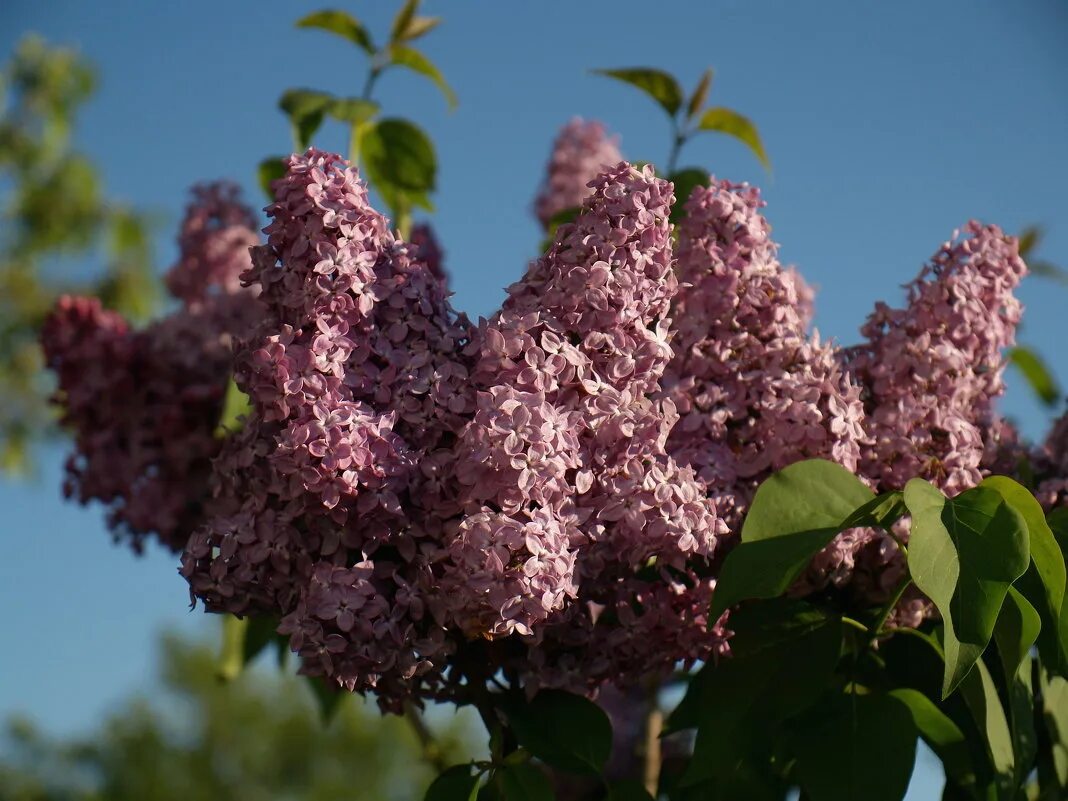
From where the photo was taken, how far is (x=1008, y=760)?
1.03 meters

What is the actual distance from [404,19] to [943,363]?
1018 mm

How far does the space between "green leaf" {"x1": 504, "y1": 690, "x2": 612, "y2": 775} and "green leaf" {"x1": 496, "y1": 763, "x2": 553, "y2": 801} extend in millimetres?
16

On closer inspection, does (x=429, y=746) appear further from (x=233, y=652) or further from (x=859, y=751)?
(x=859, y=751)

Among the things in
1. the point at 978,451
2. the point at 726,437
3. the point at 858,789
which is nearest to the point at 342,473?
the point at 726,437

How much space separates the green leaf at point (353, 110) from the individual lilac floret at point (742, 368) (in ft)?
2.41

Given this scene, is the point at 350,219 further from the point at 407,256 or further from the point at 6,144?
the point at 6,144

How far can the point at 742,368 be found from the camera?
1.11 metres

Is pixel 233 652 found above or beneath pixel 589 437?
above

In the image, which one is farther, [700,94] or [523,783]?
[700,94]

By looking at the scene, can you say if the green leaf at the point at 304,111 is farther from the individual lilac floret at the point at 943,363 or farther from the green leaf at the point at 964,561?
the green leaf at the point at 964,561

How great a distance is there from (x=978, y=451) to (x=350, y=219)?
0.60 meters

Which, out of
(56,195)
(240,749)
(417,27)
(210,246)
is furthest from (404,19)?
(240,749)

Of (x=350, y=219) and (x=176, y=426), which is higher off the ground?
(x=176, y=426)

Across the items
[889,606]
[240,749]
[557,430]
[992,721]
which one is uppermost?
[240,749]
